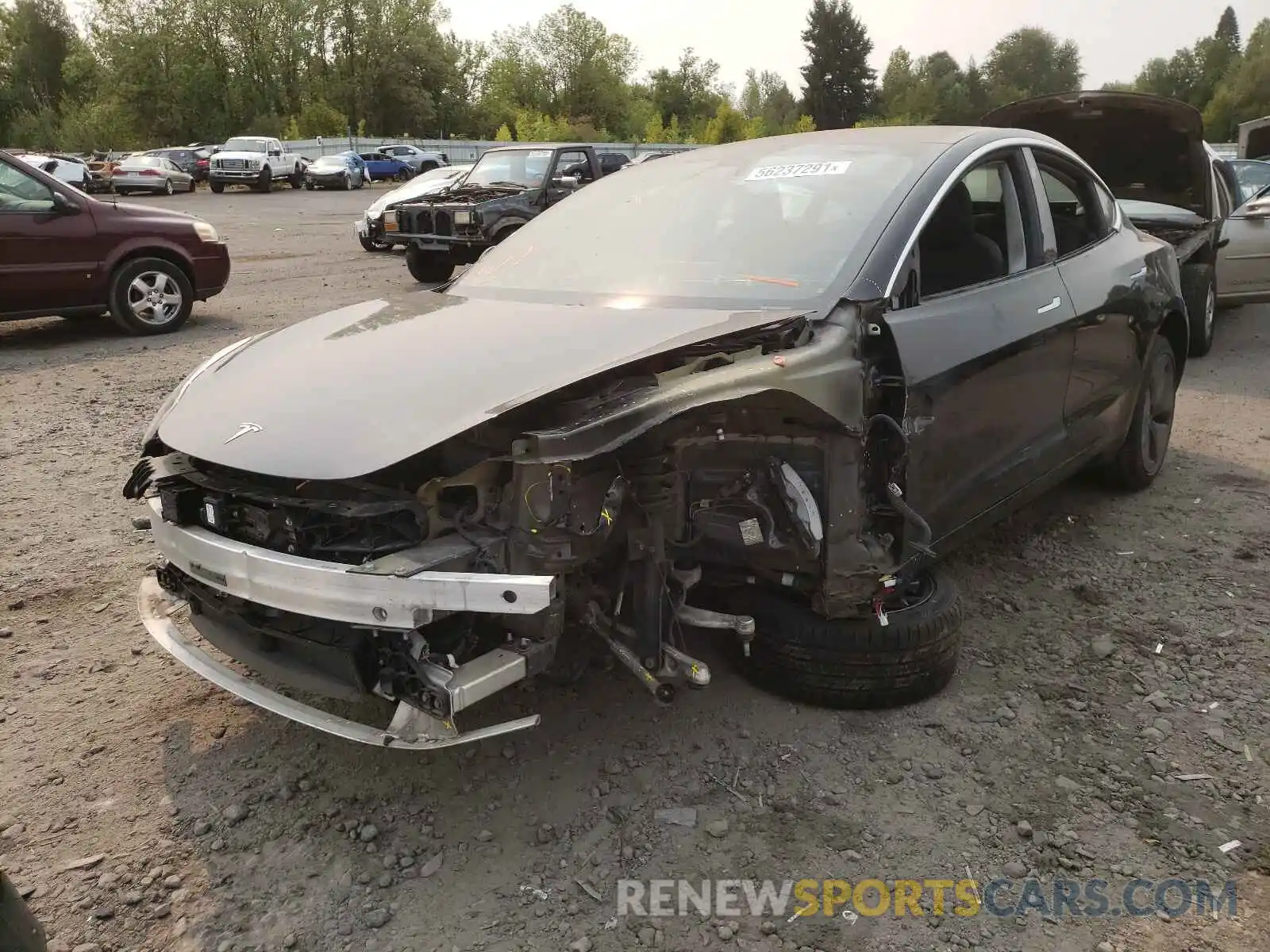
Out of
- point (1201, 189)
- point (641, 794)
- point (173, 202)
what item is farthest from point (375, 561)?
point (173, 202)

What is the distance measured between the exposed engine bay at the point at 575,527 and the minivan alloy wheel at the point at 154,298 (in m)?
6.81

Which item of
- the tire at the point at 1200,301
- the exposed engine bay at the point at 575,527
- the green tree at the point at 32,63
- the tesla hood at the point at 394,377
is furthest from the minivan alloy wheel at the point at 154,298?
the green tree at the point at 32,63

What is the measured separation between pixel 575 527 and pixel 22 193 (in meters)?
8.06

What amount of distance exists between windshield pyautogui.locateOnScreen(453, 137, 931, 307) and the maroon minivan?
6.09m

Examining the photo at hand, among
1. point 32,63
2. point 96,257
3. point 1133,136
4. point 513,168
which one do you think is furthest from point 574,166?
point 32,63

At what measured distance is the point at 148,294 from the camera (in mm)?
8977

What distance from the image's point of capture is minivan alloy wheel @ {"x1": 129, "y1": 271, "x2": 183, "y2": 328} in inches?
351

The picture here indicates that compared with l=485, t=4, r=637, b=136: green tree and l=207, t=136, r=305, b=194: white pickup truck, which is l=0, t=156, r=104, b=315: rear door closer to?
l=207, t=136, r=305, b=194: white pickup truck

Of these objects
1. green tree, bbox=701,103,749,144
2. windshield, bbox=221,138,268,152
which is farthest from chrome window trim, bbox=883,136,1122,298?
green tree, bbox=701,103,749,144

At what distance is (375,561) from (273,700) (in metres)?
0.60

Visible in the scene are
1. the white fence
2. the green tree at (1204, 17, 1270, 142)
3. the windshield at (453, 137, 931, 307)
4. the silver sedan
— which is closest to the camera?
the windshield at (453, 137, 931, 307)

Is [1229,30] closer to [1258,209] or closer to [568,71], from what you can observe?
[568,71]

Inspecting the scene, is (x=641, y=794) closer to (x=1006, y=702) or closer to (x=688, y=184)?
(x=1006, y=702)

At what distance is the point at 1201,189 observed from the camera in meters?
7.20
